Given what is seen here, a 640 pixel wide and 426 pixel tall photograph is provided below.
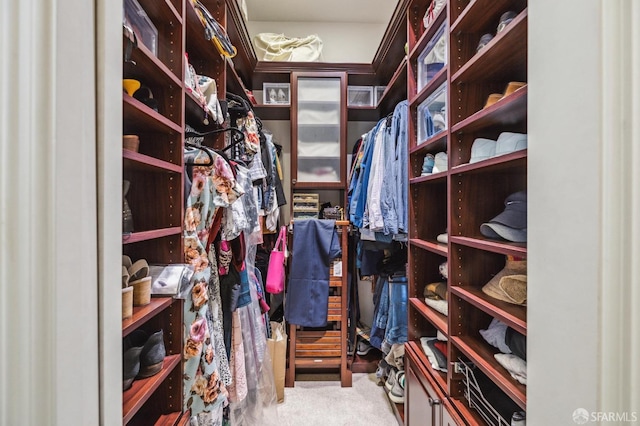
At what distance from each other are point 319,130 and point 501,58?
4.80 ft

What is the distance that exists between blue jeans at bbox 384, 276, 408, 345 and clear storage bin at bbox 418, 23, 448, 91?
120cm

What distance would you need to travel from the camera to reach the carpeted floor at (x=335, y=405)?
5.80 feet

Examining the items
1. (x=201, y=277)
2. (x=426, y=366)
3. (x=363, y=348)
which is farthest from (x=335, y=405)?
(x=201, y=277)

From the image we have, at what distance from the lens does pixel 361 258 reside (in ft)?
6.94

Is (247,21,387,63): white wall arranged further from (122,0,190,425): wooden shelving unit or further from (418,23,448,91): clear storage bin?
(122,0,190,425): wooden shelving unit

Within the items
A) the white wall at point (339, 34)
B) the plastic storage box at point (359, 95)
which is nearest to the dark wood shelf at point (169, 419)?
the plastic storage box at point (359, 95)

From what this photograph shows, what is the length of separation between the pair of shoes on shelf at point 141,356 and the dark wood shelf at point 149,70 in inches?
32.0

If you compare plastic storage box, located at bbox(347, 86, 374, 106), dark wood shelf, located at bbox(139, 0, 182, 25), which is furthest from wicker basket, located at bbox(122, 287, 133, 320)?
plastic storage box, located at bbox(347, 86, 374, 106)

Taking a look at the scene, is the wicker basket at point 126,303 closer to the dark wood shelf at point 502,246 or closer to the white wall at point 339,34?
the dark wood shelf at point 502,246
